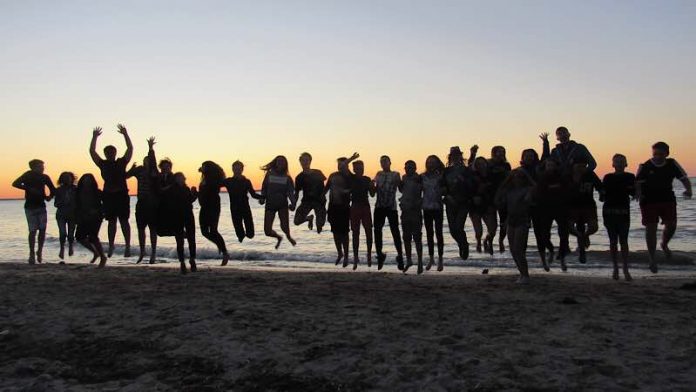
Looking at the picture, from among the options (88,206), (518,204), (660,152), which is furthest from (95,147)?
(660,152)

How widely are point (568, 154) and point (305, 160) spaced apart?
5.47 m

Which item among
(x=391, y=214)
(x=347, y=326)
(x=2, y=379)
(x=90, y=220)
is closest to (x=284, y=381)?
(x=347, y=326)

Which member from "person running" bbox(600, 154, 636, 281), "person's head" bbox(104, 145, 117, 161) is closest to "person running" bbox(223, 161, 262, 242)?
"person's head" bbox(104, 145, 117, 161)

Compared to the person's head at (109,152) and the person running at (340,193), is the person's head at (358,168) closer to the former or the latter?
the person running at (340,193)

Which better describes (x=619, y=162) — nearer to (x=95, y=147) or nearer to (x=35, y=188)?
(x=95, y=147)

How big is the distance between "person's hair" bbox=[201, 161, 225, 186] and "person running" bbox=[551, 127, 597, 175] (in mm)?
7036

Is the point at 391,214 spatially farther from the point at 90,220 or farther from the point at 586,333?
the point at 90,220

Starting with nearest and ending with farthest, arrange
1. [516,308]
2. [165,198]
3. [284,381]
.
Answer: [284,381] → [516,308] → [165,198]

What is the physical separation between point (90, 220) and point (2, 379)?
735 centimetres

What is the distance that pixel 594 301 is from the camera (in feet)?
23.5

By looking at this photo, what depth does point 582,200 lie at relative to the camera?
10.6 metres

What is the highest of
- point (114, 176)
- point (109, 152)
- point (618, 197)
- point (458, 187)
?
point (109, 152)

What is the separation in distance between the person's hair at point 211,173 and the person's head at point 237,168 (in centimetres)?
34

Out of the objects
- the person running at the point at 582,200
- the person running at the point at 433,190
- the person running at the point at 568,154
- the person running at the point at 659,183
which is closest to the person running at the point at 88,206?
the person running at the point at 433,190
